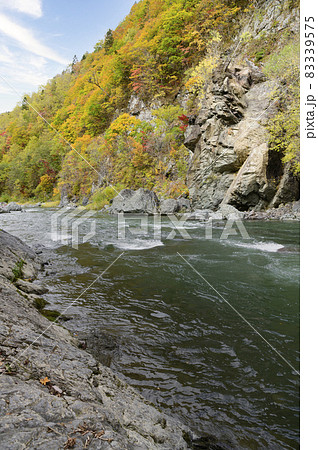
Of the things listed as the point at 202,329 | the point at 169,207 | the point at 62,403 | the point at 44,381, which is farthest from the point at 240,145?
the point at 62,403

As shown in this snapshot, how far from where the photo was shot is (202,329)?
11.9 feet

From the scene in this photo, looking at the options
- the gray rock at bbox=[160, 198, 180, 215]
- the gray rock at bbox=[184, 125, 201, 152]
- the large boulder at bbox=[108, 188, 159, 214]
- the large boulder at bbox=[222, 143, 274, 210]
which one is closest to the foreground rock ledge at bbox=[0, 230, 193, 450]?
the large boulder at bbox=[222, 143, 274, 210]

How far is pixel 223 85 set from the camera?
732 inches

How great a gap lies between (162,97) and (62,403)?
32.1 m

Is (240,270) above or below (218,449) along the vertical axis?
above

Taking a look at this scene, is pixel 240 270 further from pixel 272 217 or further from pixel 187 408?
pixel 272 217

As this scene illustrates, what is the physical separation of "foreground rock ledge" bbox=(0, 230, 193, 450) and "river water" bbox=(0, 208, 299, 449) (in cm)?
49

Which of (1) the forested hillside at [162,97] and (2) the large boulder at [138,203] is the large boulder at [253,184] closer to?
(1) the forested hillside at [162,97]

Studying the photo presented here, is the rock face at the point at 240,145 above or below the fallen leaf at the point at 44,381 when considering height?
above

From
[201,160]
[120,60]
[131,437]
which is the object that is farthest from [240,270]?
[120,60]

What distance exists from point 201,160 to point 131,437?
2050 cm

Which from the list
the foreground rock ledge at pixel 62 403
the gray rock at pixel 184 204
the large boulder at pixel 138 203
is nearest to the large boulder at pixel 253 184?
the gray rock at pixel 184 204

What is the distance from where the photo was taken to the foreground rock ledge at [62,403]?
47.7 inches

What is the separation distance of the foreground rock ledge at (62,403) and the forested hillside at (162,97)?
39.0 ft
